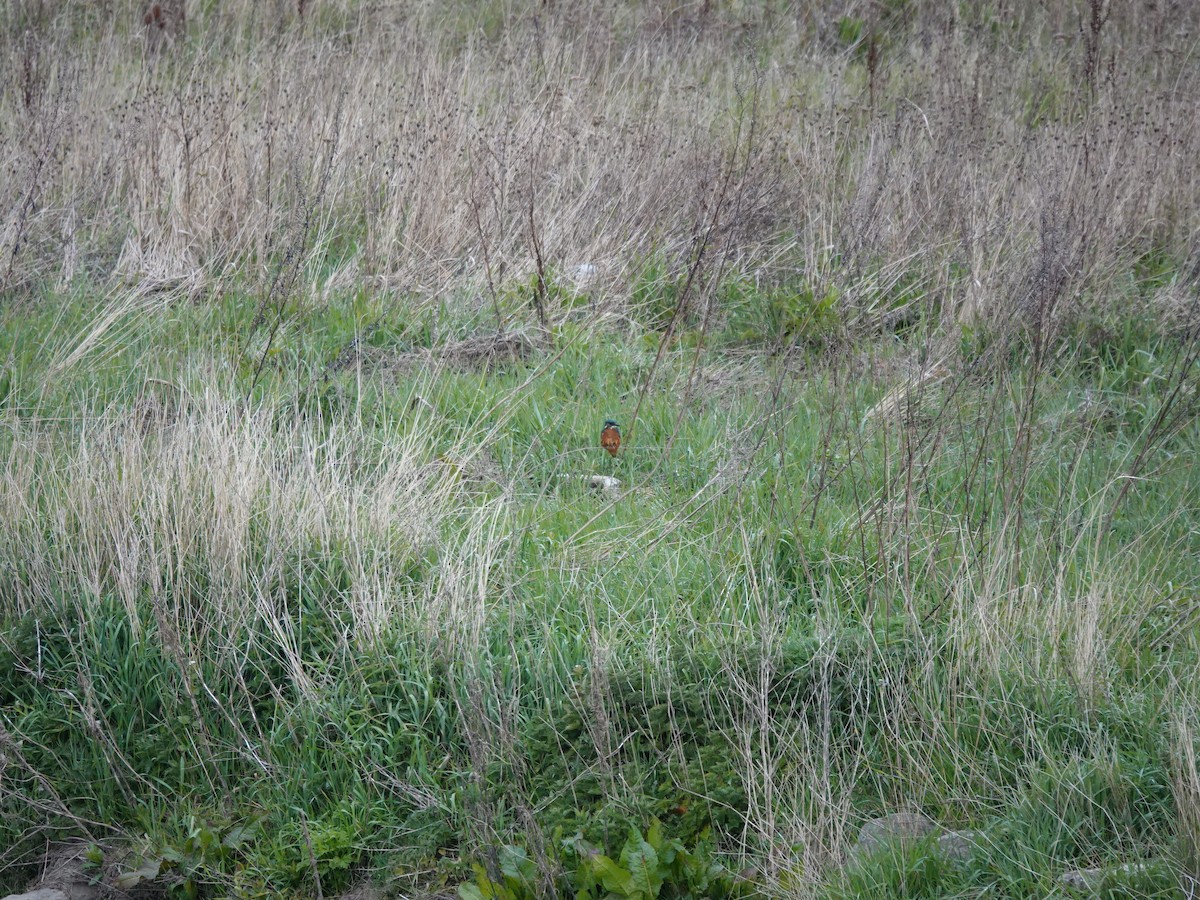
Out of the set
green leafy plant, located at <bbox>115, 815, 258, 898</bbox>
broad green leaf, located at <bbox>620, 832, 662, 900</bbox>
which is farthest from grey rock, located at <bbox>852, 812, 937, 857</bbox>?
green leafy plant, located at <bbox>115, 815, 258, 898</bbox>

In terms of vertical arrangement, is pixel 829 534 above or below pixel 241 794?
above

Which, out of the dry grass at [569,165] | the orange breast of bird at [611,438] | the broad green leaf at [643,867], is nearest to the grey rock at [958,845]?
the broad green leaf at [643,867]

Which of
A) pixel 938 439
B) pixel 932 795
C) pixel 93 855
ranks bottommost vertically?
pixel 93 855

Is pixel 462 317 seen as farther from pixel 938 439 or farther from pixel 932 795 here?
pixel 932 795

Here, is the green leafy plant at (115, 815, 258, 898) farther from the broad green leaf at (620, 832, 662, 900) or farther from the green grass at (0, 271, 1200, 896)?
the broad green leaf at (620, 832, 662, 900)

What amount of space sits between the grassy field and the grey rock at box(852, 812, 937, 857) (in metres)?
0.04

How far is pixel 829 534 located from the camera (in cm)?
358

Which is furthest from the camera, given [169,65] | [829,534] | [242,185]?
[169,65]

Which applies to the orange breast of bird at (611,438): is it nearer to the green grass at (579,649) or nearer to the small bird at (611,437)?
the small bird at (611,437)

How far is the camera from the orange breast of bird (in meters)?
4.23

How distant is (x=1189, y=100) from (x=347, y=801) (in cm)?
680

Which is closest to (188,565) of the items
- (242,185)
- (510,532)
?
(510,532)

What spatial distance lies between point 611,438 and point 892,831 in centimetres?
205

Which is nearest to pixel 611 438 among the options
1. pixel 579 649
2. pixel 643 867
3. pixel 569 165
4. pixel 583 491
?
pixel 583 491
